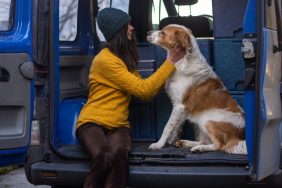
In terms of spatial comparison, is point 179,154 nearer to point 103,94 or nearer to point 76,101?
point 103,94

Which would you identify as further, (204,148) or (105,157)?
(204,148)

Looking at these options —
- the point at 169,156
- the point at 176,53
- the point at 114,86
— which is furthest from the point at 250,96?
the point at 114,86

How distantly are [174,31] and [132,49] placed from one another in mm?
415

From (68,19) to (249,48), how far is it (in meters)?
2.33

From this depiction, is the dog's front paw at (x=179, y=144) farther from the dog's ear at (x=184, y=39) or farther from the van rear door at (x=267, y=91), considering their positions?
the van rear door at (x=267, y=91)

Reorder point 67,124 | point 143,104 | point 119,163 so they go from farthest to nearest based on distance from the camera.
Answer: point 143,104 < point 67,124 < point 119,163

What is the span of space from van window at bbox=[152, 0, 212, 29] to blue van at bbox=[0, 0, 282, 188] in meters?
1.08

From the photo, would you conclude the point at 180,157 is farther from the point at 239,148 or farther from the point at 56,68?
the point at 56,68

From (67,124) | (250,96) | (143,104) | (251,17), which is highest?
(251,17)

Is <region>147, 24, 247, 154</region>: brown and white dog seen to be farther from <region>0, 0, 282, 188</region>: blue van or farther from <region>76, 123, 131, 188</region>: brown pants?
<region>76, 123, 131, 188</region>: brown pants

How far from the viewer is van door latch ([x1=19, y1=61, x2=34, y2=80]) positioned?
172 inches

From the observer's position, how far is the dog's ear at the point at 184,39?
5.08 meters

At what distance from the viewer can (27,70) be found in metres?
4.38

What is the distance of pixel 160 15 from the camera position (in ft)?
22.5
